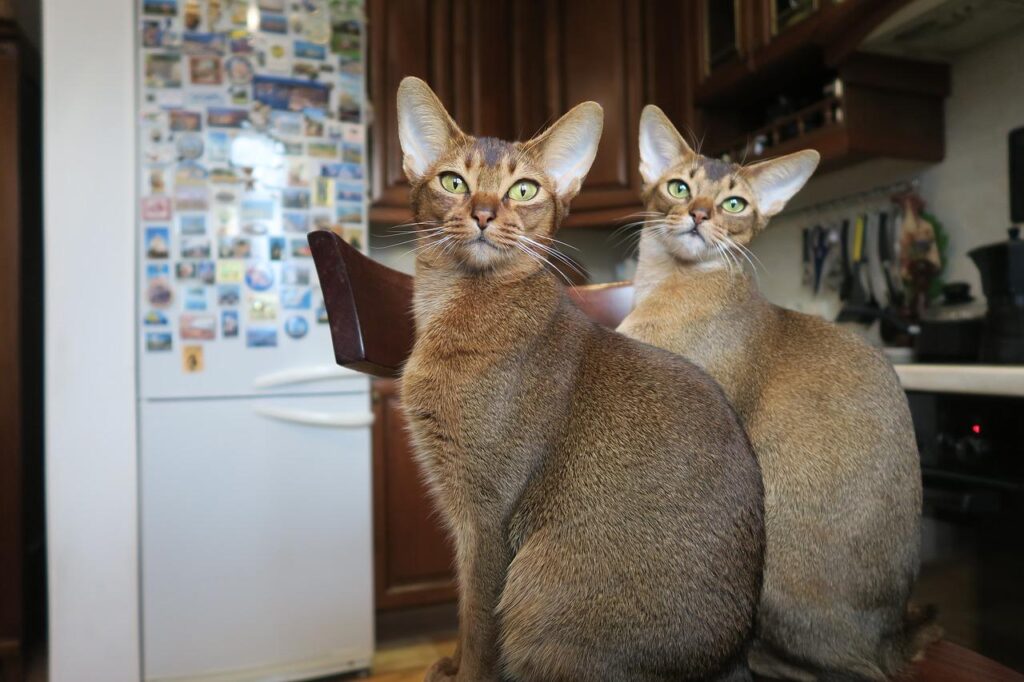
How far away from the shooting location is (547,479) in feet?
1.86

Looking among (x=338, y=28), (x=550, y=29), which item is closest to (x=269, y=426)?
(x=338, y=28)

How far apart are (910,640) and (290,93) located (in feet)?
6.46

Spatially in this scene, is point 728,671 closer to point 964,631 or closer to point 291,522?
point 964,631

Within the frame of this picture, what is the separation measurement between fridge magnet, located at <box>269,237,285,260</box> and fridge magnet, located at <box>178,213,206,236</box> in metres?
0.19

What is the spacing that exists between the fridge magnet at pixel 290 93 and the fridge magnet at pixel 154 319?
2.28ft

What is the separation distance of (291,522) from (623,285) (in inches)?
54.5

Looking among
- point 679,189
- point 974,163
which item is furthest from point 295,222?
point 974,163

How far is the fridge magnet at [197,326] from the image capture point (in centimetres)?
180

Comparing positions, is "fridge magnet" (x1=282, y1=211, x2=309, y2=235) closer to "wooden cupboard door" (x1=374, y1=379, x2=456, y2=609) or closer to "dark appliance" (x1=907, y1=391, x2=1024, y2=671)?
→ "wooden cupboard door" (x1=374, y1=379, x2=456, y2=609)

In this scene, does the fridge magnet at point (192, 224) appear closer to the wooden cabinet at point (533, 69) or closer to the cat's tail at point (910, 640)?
the wooden cabinet at point (533, 69)

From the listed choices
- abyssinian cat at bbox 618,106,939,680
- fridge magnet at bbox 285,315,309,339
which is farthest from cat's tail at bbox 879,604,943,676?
fridge magnet at bbox 285,315,309,339

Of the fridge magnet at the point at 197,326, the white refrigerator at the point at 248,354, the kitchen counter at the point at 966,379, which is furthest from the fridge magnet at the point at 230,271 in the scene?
the kitchen counter at the point at 966,379

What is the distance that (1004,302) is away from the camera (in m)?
1.25

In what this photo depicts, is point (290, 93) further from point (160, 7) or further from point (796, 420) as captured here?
point (796, 420)
